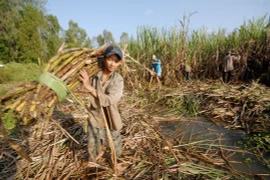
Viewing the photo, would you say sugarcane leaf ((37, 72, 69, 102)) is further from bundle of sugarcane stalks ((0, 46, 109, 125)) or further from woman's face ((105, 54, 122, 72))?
woman's face ((105, 54, 122, 72))

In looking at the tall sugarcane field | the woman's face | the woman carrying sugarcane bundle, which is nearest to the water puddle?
the tall sugarcane field

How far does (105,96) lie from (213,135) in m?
2.22

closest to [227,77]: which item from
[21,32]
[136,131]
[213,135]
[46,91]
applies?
[213,135]

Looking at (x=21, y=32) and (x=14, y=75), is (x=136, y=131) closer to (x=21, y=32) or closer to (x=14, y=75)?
(x=14, y=75)

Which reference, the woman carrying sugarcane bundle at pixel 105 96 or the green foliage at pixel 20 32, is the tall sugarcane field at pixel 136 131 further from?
the green foliage at pixel 20 32

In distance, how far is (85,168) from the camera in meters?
1.72

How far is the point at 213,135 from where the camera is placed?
8.87ft

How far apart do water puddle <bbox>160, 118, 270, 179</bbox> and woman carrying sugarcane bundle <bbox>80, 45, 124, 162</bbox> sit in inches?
52.6

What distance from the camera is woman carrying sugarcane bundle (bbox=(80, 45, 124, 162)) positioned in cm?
134

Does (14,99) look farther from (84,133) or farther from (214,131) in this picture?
(214,131)

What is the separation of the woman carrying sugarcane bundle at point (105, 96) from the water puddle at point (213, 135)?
1.34m

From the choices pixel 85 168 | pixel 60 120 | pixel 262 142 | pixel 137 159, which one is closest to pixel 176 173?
pixel 137 159

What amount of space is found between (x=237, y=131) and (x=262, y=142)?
0.46 meters

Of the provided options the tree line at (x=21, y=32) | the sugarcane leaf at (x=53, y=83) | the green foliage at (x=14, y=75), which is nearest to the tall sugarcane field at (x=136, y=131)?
the sugarcane leaf at (x=53, y=83)
